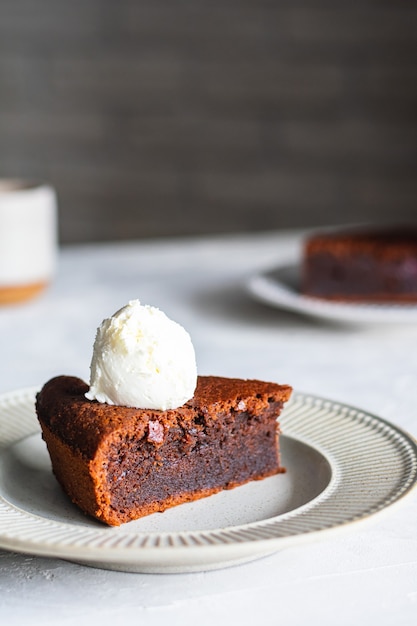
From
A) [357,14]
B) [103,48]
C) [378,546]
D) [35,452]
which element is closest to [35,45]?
[103,48]

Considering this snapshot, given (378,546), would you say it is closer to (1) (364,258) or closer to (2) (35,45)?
(1) (364,258)

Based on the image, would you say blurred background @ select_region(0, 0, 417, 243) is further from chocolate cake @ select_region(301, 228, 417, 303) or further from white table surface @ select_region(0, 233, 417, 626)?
chocolate cake @ select_region(301, 228, 417, 303)

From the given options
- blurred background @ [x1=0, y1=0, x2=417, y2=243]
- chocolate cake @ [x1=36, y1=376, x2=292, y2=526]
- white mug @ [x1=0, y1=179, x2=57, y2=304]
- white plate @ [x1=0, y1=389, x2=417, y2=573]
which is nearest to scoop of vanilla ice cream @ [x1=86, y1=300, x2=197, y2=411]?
chocolate cake @ [x1=36, y1=376, x2=292, y2=526]

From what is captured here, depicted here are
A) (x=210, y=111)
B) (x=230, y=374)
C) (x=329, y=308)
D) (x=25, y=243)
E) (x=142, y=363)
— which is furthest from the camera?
(x=210, y=111)

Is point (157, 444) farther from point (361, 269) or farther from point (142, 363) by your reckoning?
point (361, 269)

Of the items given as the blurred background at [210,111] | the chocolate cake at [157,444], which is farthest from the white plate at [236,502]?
the blurred background at [210,111]

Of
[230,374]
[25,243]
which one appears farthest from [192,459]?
[25,243]

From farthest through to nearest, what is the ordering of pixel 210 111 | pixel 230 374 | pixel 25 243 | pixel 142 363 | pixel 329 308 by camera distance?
pixel 210 111, pixel 25 243, pixel 329 308, pixel 230 374, pixel 142 363

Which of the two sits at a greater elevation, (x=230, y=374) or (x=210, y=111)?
(x=210, y=111)
